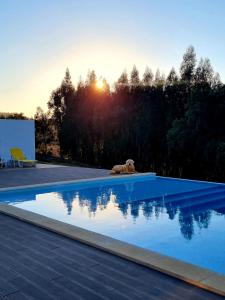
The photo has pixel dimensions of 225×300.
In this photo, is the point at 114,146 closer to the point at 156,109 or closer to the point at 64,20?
the point at 156,109

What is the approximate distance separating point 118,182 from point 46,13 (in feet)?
18.9

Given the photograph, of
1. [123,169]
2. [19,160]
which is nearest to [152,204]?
[123,169]

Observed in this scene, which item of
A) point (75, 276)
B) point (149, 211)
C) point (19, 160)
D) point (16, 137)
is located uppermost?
point (16, 137)

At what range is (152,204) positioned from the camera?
6918 millimetres

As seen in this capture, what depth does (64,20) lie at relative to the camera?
1087 centimetres

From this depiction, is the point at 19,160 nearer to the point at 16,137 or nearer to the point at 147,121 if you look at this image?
the point at 16,137

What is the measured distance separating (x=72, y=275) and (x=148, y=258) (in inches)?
28.6

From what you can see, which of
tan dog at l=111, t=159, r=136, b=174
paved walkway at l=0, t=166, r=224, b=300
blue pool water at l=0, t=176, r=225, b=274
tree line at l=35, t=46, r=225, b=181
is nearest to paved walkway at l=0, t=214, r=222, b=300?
paved walkway at l=0, t=166, r=224, b=300

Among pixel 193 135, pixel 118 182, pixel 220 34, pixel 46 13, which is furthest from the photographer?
pixel 193 135

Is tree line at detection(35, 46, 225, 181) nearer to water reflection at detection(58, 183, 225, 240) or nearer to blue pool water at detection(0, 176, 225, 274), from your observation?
blue pool water at detection(0, 176, 225, 274)

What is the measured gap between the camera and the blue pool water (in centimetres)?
451

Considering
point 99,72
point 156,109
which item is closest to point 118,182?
point 156,109

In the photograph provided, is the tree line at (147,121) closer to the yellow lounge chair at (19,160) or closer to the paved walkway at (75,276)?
the yellow lounge chair at (19,160)

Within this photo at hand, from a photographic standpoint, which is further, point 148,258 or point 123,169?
point 123,169
